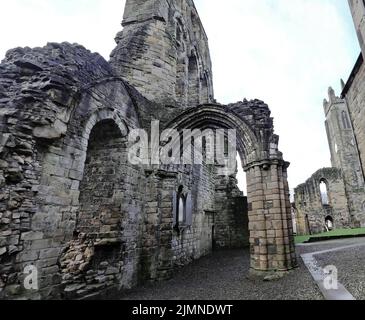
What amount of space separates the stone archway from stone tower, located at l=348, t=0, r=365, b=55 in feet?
8.69

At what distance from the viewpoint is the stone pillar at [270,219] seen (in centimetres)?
545

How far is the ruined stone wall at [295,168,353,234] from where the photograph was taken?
765 inches

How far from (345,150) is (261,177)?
32608 millimetres

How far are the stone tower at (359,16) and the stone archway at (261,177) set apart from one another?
8.69 ft

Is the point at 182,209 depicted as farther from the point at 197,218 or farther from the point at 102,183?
the point at 102,183

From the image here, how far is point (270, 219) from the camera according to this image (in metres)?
5.71

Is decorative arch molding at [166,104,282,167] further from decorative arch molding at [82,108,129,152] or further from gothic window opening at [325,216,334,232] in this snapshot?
gothic window opening at [325,216,334,232]

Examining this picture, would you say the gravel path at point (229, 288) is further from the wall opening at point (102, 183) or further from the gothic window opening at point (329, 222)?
the gothic window opening at point (329, 222)

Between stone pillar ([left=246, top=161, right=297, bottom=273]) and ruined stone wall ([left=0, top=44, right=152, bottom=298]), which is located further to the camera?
stone pillar ([left=246, top=161, right=297, bottom=273])

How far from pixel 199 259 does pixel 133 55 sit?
25.7ft

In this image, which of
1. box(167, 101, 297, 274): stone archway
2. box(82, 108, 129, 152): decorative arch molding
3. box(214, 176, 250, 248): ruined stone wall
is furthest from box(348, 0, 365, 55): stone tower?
box(214, 176, 250, 248): ruined stone wall

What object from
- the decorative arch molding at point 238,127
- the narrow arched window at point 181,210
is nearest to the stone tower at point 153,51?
the decorative arch molding at point 238,127

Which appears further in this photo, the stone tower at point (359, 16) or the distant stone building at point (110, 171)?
the stone tower at point (359, 16)

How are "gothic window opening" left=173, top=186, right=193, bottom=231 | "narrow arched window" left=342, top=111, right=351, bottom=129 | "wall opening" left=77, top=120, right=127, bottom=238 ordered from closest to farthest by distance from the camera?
1. "wall opening" left=77, top=120, right=127, bottom=238
2. "gothic window opening" left=173, top=186, right=193, bottom=231
3. "narrow arched window" left=342, top=111, right=351, bottom=129
